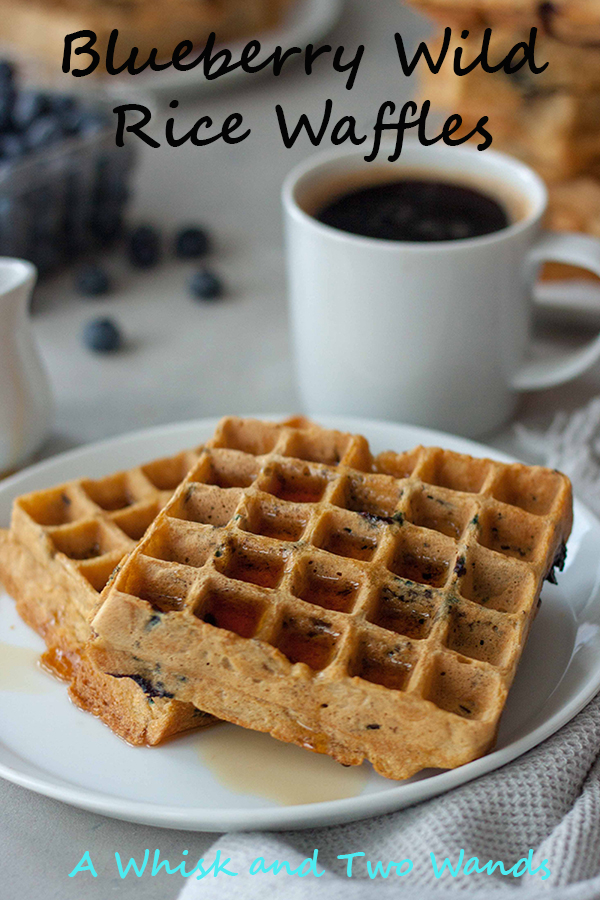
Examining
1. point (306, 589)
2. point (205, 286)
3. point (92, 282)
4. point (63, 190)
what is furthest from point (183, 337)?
point (306, 589)

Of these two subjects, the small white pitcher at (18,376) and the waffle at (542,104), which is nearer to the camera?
the small white pitcher at (18,376)

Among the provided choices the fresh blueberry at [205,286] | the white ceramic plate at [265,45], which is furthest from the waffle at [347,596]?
the white ceramic plate at [265,45]

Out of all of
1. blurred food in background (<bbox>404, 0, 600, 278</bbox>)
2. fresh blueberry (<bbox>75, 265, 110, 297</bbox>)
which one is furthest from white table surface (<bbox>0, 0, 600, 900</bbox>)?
blurred food in background (<bbox>404, 0, 600, 278</bbox>)

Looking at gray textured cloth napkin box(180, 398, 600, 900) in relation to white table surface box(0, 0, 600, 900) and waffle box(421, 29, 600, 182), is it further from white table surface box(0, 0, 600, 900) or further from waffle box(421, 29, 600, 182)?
waffle box(421, 29, 600, 182)

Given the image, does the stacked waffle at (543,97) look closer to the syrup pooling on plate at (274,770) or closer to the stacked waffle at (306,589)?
the stacked waffle at (306,589)

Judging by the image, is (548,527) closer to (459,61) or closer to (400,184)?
(400,184)

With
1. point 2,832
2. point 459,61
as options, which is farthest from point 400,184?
point 2,832
